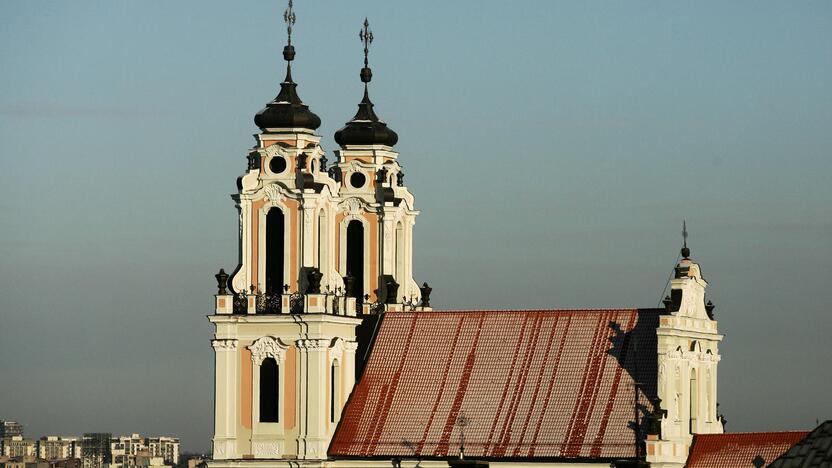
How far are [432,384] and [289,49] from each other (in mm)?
12957

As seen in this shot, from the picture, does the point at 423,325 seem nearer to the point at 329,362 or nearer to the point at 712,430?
the point at 329,362

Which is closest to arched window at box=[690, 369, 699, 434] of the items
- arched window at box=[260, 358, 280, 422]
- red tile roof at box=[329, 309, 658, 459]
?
red tile roof at box=[329, 309, 658, 459]

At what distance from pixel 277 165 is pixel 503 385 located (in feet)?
35.5

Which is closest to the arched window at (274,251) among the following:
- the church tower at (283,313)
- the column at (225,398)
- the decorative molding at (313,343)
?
the church tower at (283,313)

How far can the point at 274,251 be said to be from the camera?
286ft

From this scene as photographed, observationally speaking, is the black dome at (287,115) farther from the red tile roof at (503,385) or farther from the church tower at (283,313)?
the red tile roof at (503,385)

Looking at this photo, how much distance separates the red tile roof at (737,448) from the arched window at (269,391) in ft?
46.9

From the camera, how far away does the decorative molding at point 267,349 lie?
8662cm

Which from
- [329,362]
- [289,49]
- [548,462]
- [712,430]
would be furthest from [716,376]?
[289,49]

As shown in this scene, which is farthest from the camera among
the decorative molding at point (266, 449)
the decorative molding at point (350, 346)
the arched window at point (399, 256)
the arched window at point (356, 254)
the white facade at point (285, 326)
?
the arched window at point (399, 256)

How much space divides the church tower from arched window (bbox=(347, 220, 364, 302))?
3.19 m

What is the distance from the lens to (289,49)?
89625 mm

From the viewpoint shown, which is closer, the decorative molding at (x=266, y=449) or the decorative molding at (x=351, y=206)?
the decorative molding at (x=266, y=449)

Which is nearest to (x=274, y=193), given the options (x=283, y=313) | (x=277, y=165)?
(x=277, y=165)
